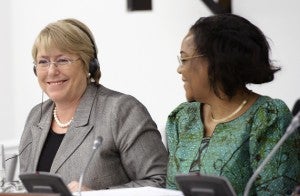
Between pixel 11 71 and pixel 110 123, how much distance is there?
215 cm

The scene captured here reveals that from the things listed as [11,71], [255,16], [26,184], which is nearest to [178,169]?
[26,184]

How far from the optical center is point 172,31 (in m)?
4.42

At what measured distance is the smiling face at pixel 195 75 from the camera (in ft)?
8.66

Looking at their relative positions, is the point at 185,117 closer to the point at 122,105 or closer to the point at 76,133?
the point at 122,105

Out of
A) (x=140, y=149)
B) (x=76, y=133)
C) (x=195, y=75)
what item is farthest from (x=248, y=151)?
(x=76, y=133)

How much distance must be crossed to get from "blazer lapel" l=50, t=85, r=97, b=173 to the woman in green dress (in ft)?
1.40

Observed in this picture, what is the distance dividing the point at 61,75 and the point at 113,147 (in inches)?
13.9

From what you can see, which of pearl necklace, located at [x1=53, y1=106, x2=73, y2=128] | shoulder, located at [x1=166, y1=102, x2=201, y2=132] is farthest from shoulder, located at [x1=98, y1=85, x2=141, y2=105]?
shoulder, located at [x1=166, y1=102, x2=201, y2=132]

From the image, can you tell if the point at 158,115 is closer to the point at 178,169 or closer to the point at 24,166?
the point at 24,166

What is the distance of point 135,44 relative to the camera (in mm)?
4617

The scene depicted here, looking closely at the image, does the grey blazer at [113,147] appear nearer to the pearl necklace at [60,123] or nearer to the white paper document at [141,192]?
the pearl necklace at [60,123]

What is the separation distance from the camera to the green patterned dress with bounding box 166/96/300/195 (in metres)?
2.46

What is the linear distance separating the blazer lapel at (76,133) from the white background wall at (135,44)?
119 cm

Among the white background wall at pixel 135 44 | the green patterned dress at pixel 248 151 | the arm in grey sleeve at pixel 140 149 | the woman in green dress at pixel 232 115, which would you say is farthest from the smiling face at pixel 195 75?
the white background wall at pixel 135 44
